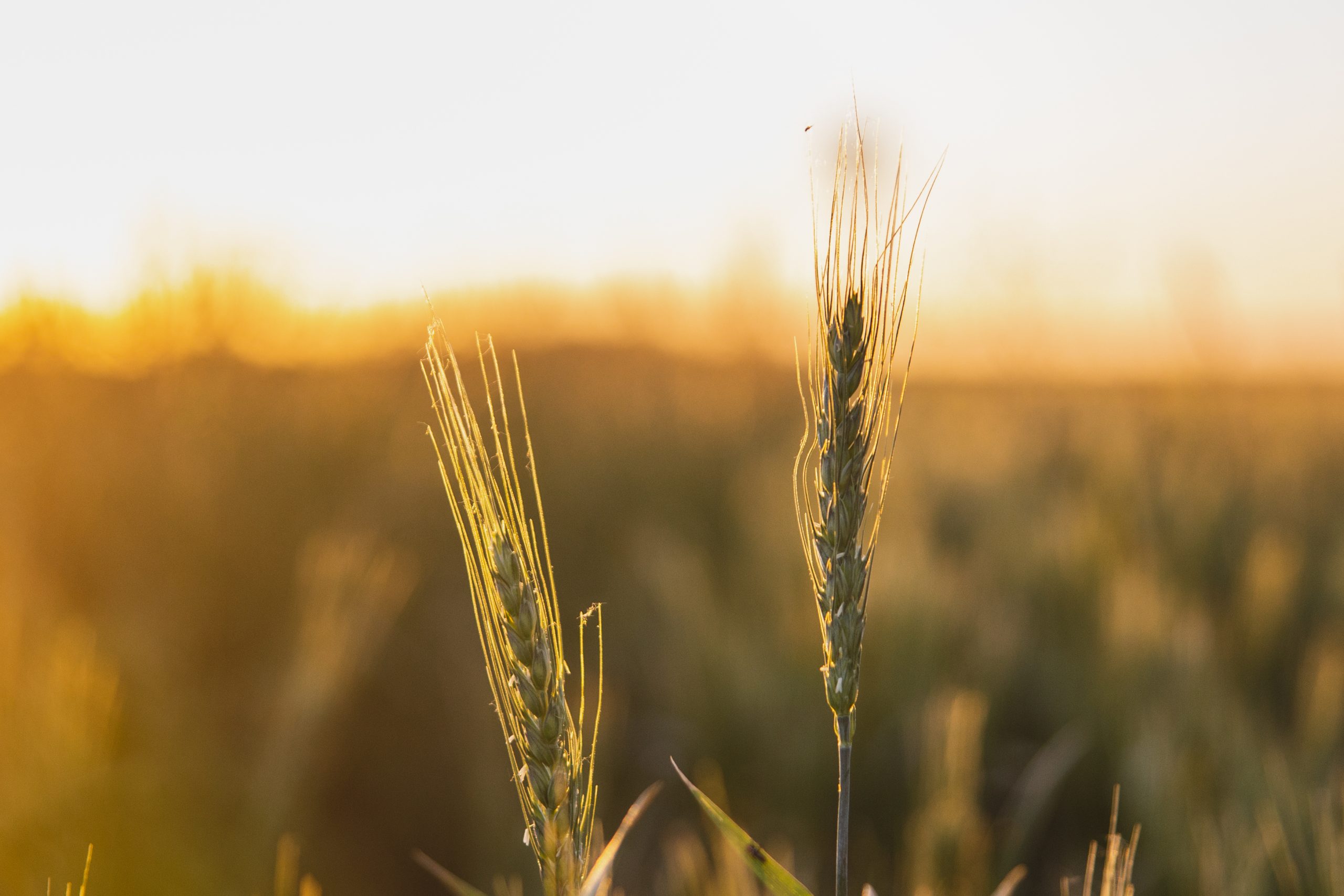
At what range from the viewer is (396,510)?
3.02 meters

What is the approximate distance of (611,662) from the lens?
3.02 m

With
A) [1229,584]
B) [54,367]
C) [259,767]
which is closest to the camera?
[259,767]

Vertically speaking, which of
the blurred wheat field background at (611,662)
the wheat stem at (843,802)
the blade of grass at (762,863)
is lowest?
the blurred wheat field background at (611,662)

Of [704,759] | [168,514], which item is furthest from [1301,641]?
[168,514]

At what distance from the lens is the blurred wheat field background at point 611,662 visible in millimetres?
1466

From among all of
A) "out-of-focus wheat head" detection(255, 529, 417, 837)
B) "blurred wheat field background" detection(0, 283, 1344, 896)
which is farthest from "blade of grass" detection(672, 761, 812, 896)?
"out-of-focus wheat head" detection(255, 529, 417, 837)

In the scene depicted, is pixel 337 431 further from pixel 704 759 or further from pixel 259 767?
pixel 704 759

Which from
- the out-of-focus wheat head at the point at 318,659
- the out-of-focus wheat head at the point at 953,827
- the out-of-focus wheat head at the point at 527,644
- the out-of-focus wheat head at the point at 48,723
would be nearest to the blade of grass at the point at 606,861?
the out-of-focus wheat head at the point at 527,644

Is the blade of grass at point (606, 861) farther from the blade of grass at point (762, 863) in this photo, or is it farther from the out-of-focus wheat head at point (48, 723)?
the out-of-focus wheat head at point (48, 723)

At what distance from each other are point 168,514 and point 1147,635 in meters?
3.07

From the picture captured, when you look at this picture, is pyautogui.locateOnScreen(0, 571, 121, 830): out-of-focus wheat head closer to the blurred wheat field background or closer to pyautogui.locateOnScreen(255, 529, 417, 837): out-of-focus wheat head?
the blurred wheat field background

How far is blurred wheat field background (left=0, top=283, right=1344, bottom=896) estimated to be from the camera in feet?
4.81

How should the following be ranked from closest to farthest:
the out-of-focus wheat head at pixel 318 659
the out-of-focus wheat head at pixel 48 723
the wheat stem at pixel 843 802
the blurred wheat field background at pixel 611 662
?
the wheat stem at pixel 843 802 < the out-of-focus wheat head at pixel 48 723 < the blurred wheat field background at pixel 611 662 < the out-of-focus wheat head at pixel 318 659

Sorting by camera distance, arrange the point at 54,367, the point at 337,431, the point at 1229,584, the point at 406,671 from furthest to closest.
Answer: the point at 1229,584, the point at 337,431, the point at 54,367, the point at 406,671
